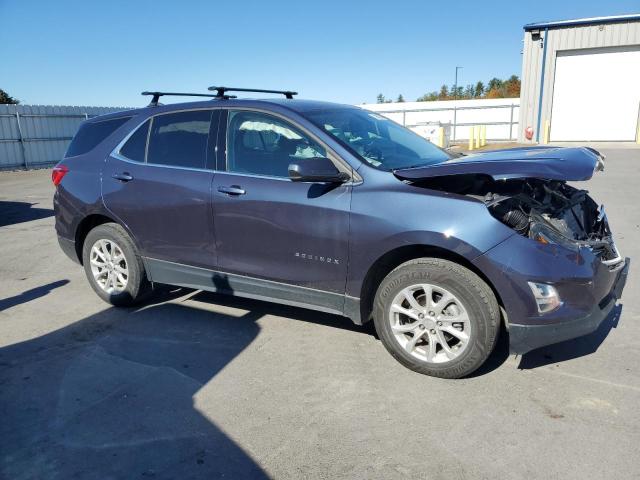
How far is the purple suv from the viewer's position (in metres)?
3.15

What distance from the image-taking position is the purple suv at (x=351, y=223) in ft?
10.3

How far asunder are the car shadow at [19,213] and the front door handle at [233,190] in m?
7.03

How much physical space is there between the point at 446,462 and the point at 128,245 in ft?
11.0

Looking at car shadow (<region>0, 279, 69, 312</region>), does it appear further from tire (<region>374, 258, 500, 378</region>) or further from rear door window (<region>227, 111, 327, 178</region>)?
tire (<region>374, 258, 500, 378</region>)

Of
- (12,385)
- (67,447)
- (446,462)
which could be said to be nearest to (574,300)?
(446,462)

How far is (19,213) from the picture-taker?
10352 mm

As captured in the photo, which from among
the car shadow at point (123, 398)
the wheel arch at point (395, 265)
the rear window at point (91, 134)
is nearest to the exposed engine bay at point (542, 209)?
the wheel arch at point (395, 265)

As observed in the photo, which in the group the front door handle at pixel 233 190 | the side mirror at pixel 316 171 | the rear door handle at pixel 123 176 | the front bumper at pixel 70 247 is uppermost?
the side mirror at pixel 316 171

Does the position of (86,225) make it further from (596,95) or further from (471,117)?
(471,117)

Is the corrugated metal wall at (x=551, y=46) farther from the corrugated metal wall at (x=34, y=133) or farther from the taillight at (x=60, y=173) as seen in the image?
the taillight at (x=60, y=173)

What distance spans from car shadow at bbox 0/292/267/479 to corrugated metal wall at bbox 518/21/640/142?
2466cm

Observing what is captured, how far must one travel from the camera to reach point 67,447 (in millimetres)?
2773

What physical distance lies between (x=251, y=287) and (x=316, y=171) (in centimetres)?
116

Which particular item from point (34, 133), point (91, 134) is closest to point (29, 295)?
point (91, 134)
